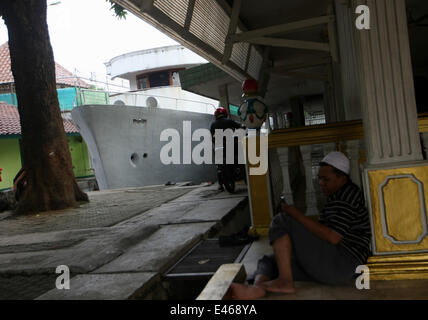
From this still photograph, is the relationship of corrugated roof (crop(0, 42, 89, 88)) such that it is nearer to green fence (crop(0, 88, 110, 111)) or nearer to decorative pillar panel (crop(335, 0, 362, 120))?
green fence (crop(0, 88, 110, 111))

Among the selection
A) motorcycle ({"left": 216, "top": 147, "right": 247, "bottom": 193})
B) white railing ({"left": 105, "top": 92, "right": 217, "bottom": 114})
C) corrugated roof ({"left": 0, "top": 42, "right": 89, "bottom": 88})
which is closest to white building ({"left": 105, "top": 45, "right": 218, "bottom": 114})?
white railing ({"left": 105, "top": 92, "right": 217, "bottom": 114})

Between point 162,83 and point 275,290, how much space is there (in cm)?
1914

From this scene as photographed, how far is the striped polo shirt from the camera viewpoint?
104 inches

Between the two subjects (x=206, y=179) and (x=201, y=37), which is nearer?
(x=201, y=37)

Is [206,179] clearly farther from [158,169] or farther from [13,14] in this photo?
[13,14]

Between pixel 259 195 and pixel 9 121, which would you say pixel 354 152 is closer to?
pixel 259 195

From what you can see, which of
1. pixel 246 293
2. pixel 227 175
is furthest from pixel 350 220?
pixel 227 175

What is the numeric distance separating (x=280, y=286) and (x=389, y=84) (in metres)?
1.53

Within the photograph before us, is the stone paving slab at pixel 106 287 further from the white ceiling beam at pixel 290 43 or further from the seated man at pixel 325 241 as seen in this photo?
the white ceiling beam at pixel 290 43

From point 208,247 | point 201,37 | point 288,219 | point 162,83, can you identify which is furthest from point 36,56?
point 162,83

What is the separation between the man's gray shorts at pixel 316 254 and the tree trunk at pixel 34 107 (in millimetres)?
6777

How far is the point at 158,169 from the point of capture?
16.2 m

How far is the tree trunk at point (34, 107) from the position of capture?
27.0 feet

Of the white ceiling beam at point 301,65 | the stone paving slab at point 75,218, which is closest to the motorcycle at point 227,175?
the stone paving slab at point 75,218
